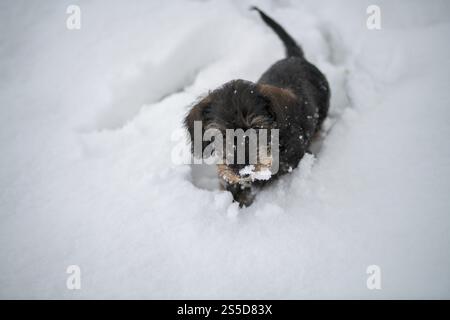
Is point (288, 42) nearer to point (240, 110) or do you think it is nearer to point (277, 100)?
point (277, 100)

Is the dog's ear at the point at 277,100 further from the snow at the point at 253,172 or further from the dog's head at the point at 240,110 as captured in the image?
the snow at the point at 253,172

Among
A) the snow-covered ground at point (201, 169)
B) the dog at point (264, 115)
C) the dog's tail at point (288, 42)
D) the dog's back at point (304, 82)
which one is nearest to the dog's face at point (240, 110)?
the dog at point (264, 115)

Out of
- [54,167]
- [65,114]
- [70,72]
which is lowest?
[54,167]

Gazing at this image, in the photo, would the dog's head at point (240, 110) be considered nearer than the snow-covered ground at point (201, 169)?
Yes

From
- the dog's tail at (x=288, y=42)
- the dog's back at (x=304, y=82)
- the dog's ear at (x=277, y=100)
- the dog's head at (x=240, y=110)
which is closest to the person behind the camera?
the dog's head at (x=240, y=110)

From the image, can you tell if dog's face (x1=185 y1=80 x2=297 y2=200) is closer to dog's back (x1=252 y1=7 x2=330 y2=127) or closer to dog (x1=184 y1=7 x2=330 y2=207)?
dog (x1=184 y1=7 x2=330 y2=207)

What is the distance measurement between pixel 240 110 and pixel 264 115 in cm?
20

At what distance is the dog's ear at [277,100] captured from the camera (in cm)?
214

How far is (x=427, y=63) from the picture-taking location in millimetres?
3121

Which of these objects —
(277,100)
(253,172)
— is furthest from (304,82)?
(253,172)

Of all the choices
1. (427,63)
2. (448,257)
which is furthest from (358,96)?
(448,257)

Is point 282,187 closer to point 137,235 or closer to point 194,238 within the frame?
point 194,238

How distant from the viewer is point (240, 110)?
79.0 inches

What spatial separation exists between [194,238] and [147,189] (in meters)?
0.70
